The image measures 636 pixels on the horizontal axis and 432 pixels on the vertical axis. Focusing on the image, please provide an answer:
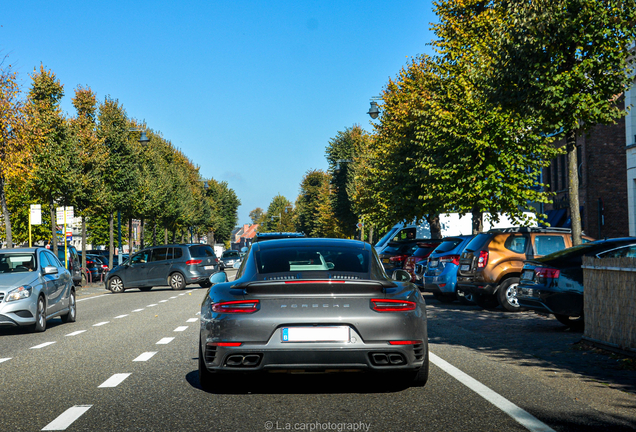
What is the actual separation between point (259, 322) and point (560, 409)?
2.43m

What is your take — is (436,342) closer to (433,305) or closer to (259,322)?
(259,322)

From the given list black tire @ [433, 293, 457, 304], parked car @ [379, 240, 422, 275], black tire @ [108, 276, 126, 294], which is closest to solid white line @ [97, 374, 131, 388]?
black tire @ [433, 293, 457, 304]

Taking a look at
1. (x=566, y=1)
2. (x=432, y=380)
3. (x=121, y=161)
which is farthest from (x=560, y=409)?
(x=121, y=161)

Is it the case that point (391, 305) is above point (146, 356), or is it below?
above

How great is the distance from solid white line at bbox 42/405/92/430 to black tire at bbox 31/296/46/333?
7270 millimetres

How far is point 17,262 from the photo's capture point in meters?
14.0

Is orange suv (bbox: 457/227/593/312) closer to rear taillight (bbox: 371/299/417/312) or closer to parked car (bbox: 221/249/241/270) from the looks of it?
rear taillight (bbox: 371/299/417/312)

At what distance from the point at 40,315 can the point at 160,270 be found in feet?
52.6

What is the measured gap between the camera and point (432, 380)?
7.40 m

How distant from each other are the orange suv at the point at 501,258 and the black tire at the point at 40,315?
8.33 m

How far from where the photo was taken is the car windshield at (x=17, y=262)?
13703 mm

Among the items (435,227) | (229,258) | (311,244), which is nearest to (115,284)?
(435,227)

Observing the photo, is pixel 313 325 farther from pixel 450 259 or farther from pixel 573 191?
pixel 573 191

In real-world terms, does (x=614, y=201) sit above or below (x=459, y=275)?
above
